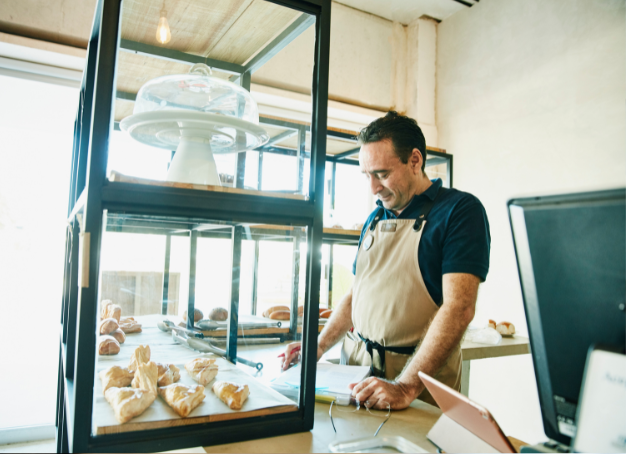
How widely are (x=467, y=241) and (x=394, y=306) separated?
35 centimetres

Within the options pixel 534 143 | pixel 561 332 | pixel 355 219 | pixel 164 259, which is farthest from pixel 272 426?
pixel 534 143

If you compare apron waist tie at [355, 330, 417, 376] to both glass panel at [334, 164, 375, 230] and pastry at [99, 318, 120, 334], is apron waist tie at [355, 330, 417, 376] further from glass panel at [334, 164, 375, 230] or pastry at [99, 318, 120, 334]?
glass panel at [334, 164, 375, 230]

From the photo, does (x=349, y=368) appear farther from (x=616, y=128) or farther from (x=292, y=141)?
(x=616, y=128)

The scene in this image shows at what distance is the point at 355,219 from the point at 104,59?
2430mm

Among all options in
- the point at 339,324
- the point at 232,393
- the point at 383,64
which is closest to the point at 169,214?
the point at 232,393

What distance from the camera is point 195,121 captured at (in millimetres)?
959

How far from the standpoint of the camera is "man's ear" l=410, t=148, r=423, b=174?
1.69 m

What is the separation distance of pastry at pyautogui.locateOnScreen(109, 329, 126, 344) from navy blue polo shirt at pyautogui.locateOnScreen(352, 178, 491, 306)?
96 centimetres

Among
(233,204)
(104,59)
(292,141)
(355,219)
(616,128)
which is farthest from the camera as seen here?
(355,219)

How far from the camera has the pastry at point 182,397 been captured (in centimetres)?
86

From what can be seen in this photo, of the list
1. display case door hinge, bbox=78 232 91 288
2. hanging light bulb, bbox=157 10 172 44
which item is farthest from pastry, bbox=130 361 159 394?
hanging light bulb, bbox=157 10 172 44

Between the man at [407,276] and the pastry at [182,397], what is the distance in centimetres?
41

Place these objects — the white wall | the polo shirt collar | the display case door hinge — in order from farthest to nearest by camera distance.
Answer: the white wall
the polo shirt collar
the display case door hinge

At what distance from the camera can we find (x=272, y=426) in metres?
0.93
